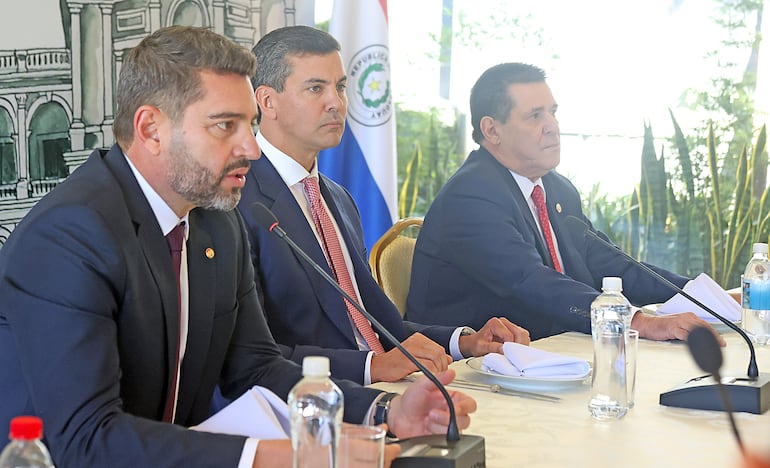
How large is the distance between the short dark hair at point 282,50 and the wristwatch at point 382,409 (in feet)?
4.27

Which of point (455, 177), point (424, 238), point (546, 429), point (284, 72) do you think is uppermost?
point (284, 72)

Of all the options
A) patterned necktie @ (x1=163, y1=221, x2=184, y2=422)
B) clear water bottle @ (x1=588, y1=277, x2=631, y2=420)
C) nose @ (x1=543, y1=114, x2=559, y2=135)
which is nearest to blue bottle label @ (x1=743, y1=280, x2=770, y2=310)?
clear water bottle @ (x1=588, y1=277, x2=631, y2=420)

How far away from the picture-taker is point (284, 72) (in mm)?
2908

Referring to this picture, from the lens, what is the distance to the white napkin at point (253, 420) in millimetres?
1509

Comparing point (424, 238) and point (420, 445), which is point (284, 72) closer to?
point (424, 238)

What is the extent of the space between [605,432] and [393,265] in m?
1.77

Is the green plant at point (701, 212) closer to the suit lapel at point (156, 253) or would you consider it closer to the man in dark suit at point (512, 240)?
the man in dark suit at point (512, 240)

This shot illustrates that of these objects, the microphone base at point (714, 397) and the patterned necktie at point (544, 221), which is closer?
the microphone base at point (714, 397)

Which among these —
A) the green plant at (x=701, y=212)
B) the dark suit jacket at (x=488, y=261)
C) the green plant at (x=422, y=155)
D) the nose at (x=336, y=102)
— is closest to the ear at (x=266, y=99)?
the nose at (x=336, y=102)

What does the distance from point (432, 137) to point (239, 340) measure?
366 cm

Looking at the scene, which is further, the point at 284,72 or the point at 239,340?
the point at 284,72

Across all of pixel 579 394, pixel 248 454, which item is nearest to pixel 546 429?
pixel 579 394

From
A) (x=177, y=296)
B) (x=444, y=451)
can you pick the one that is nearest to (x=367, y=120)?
(x=177, y=296)

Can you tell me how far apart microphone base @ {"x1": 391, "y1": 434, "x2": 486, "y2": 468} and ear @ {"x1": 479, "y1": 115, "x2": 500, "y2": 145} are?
7.17 feet
